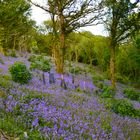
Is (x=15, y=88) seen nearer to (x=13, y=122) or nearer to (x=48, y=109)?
(x=48, y=109)

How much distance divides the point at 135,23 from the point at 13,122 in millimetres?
19959

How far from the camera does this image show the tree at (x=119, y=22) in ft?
82.5

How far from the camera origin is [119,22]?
84.1 feet

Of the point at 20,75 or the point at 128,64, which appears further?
the point at 128,64

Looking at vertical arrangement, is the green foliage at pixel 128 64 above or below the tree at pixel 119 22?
below

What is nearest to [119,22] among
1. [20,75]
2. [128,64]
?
[20,75]

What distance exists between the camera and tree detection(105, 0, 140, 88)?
25156mm

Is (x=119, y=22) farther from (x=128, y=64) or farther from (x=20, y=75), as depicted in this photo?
(x=128, y=64)

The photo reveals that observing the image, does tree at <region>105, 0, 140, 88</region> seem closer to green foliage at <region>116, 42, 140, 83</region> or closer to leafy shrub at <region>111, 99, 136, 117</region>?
leafy shrub at <region>111, 99, 136, 117</region>

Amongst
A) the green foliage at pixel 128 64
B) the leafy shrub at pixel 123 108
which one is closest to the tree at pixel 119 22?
the leafy shrub at pixel 123 108

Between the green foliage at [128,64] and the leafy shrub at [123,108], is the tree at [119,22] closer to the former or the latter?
the leafy shrub at [123,108]

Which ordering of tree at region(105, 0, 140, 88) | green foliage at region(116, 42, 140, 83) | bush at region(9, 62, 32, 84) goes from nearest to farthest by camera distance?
bush at region(9, 62, 32, 84) → tree at region(105, 0, 140, 88) → green foliage at region(116, 42, 140, 83)

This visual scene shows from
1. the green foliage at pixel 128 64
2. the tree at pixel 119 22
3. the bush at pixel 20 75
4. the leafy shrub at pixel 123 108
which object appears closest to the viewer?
the leafy shrub at pixel 123 108

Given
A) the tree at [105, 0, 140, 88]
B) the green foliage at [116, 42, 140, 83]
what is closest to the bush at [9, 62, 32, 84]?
the tree at [105, 0, 140, 88]
